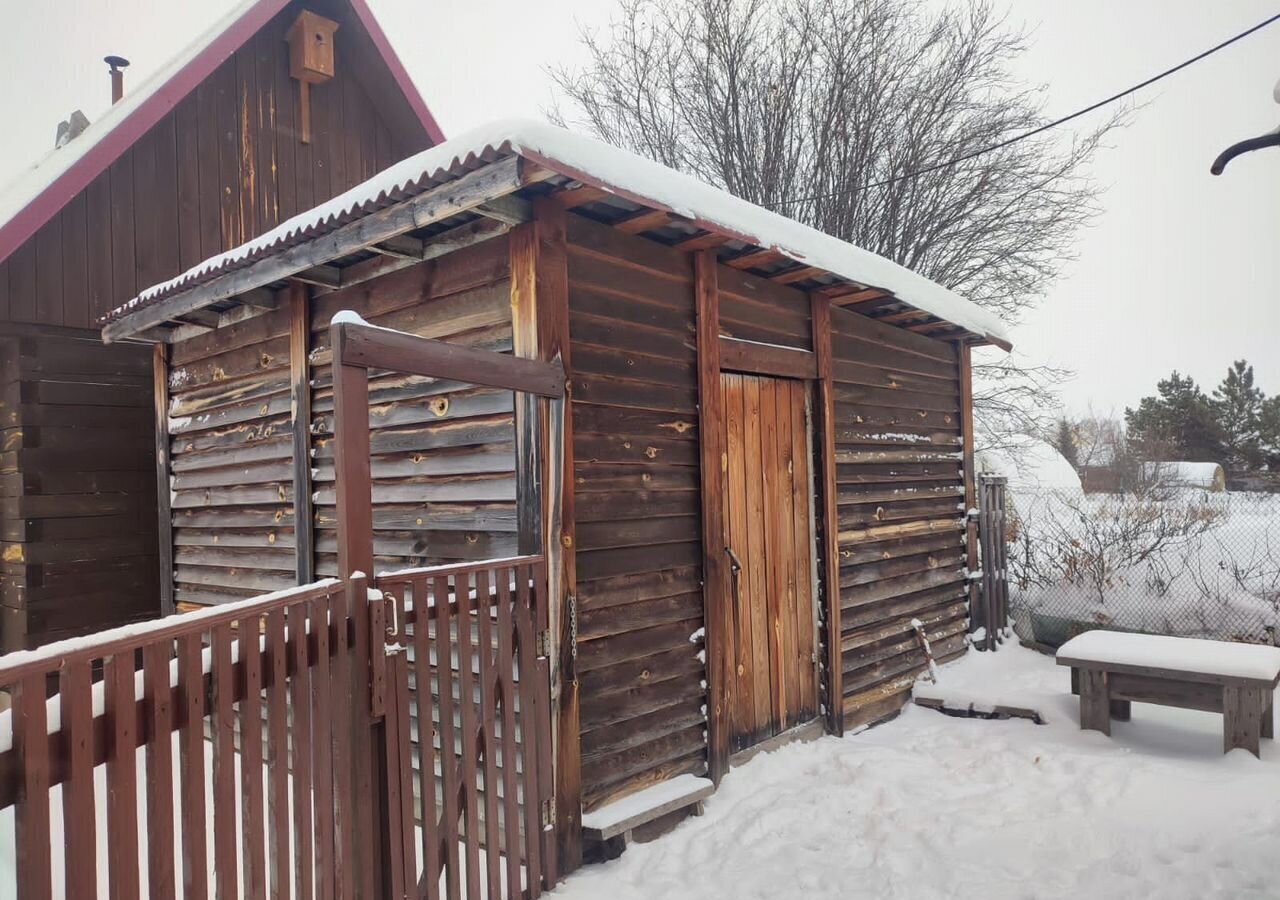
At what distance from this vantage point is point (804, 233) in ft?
16.2

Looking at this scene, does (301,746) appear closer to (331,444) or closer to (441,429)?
(441,429)

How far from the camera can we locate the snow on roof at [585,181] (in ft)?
10.5

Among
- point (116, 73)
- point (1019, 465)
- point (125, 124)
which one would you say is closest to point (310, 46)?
point (125, 124)

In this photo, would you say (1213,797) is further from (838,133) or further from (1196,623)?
(838,133)

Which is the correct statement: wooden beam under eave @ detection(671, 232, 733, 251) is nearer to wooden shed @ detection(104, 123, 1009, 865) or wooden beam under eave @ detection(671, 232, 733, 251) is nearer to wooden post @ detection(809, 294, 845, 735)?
wooden shed @ detection(104, 123, 1009, 865)

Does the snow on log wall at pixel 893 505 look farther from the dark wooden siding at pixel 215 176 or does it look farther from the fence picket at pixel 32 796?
the dark wooden siding at pixel 215 176

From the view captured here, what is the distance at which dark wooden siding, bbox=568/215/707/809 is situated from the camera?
3879mm

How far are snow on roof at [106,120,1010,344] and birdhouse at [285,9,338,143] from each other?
4310mm

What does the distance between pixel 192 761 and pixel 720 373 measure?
136 inches

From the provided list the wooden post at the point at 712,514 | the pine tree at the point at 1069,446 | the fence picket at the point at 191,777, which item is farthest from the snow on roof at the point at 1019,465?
the pine tree at the point at 1069,446

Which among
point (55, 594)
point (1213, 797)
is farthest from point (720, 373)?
point (55, 594)

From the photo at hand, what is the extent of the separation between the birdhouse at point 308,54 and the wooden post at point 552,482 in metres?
6.67

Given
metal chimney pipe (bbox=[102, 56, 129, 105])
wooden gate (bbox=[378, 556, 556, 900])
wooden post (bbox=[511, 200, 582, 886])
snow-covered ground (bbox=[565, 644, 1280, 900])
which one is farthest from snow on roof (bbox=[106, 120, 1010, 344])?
metal chimney pipe (bbox=[102, 56, 129, 105])

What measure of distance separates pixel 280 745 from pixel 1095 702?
5.11m
